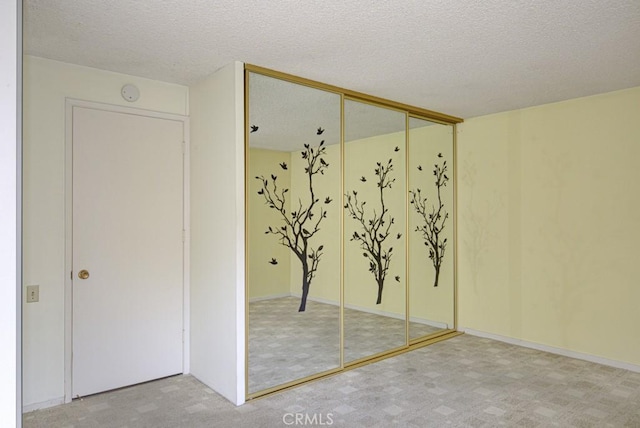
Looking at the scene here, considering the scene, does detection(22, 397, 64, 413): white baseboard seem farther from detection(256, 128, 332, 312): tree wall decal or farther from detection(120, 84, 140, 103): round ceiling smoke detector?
detection(120, 84, 140, 103): round ceiling smoke detector

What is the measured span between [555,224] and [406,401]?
8.28 feet

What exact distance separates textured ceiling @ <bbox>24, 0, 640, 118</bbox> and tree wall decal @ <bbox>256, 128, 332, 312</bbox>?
0.72 metres

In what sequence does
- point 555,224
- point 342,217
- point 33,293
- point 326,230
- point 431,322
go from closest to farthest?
point 33,293, point 326,230, point 342,217, point 555,224, point 431,322

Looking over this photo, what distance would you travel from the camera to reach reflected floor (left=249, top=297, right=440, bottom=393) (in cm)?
346

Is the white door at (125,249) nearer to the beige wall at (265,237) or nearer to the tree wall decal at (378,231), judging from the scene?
the beige wall at (265,237)

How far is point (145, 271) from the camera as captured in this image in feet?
12.2

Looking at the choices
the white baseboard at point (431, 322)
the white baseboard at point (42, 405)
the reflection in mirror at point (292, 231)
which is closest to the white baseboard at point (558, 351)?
the white baseboard at point (431, 322)

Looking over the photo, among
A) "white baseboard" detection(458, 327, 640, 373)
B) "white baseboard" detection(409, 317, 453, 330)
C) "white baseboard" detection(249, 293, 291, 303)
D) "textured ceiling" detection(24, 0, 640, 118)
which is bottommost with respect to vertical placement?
"white baseboard" detection(458, 327, 640, 373)

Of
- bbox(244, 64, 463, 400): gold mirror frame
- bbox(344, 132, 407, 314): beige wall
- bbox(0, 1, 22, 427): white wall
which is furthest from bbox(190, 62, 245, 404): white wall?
bbox(0, 1, 22, 427): white wall

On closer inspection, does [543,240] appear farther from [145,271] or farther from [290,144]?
[145,271]

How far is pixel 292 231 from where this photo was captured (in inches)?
146

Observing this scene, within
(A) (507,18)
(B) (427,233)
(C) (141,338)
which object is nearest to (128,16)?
(A) (507,18)

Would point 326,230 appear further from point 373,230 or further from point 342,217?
point 373,230

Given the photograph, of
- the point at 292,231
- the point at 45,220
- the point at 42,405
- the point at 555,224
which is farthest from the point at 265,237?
the point at 555,224
